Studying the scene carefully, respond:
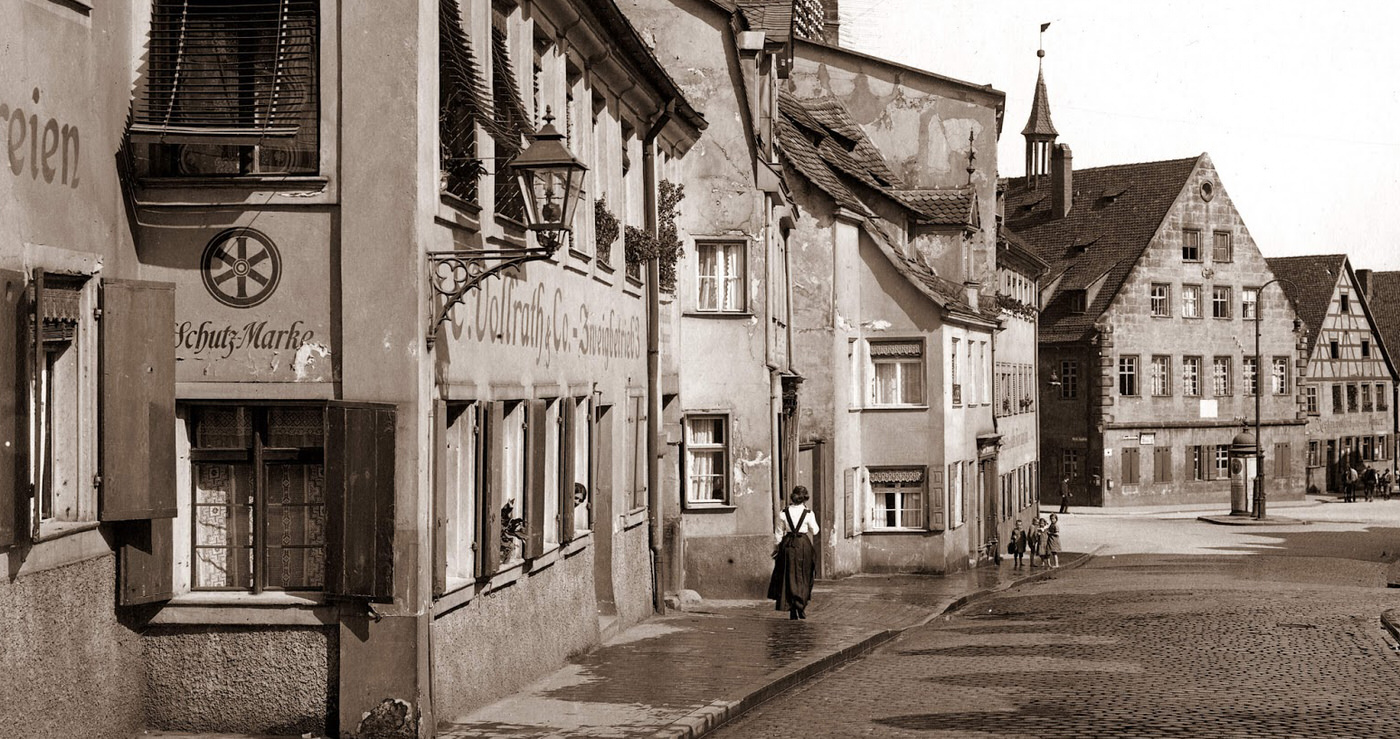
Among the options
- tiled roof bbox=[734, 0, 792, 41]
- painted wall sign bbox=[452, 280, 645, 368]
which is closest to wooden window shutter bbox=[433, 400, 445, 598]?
painted wall sign bbox=[452, 280, 645, 368]

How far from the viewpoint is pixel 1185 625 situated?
21844mm

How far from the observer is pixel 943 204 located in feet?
136

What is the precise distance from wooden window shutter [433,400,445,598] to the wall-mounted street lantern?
2.18 ft

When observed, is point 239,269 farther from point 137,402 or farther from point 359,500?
point 359,500

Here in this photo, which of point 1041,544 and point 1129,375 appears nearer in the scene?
point 1041,544

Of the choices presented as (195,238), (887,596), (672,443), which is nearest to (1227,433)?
(887,596)

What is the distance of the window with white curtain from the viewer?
87.3 ft

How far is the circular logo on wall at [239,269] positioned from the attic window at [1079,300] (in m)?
60.9

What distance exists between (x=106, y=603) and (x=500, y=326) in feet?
13.4

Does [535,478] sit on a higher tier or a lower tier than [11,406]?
lower

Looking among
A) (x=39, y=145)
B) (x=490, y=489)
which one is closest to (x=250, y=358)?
(x=39, y=145)

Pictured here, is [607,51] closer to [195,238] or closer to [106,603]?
[195,238]

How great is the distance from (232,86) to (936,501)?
27.5 metres

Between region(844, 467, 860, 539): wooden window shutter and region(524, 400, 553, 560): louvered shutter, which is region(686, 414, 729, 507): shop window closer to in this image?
region(844, 467, 860, 539): wooden window shutter
